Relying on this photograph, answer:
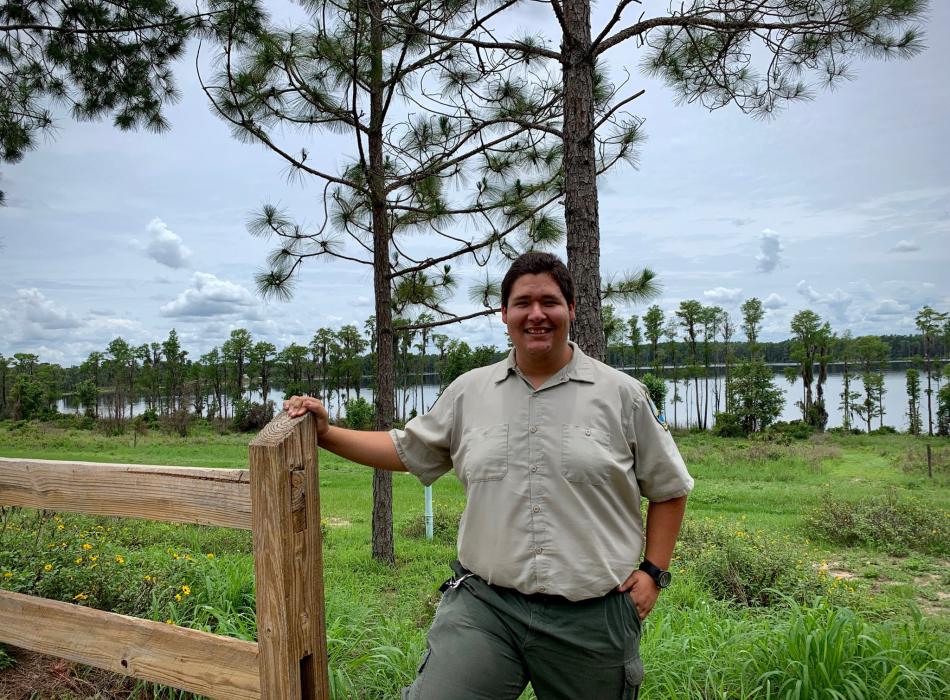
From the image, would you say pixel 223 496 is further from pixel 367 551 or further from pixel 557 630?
pixel 367 551

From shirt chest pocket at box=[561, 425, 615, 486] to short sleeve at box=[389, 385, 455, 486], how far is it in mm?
389

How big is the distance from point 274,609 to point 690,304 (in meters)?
51.1

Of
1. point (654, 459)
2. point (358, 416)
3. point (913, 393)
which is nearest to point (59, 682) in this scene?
point (654, 459)

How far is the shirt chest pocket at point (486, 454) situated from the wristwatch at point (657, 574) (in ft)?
1.54

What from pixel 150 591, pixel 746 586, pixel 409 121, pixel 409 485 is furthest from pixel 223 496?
pixel 409 485

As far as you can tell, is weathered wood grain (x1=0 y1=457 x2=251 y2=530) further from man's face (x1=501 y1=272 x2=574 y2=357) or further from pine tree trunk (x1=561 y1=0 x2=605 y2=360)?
pine tree trunk (x1=561 y1=0 x2=605 y2=360)

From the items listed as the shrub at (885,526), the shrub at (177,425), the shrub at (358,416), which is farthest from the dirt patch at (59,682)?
the shrub at (177,425)

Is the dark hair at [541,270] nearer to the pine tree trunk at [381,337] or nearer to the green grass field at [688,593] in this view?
the green grass field at [688,593]

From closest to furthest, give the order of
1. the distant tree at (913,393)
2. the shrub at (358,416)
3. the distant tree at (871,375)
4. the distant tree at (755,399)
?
the shrub at (358,416), the distant tree at (755,399), the distant tree at (913,393), the distant tree at (871,375)

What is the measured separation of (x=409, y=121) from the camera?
6637 mm

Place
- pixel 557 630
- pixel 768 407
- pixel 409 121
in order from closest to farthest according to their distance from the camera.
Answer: pixel 557 630, pixel 409 121, pixel 768 407

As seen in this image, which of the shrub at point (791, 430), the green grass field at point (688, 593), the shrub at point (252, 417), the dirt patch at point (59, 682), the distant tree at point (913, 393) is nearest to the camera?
the green grass field at point (688, 593)

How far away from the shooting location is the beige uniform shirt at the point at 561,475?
171 centimetres

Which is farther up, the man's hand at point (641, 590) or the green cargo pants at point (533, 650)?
the man's hand at point (641, 590)
